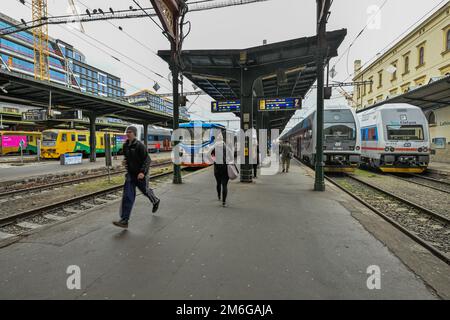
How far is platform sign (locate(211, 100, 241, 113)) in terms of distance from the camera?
9634 mm

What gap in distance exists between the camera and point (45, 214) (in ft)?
17.2

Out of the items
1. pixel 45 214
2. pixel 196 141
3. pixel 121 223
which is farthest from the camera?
pixel 196 141

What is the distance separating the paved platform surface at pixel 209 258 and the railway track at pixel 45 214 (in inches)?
32.6

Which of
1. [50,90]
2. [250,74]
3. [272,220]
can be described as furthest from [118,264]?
[50,90]

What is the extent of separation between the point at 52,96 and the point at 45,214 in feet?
43.1

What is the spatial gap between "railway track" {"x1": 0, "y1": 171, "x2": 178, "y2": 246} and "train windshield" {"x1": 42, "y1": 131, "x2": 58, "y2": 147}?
18735mm

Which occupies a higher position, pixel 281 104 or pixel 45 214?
pixel 281 104

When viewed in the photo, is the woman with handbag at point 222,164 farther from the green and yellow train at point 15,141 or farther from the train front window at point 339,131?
the green and yellow train at point 15,141

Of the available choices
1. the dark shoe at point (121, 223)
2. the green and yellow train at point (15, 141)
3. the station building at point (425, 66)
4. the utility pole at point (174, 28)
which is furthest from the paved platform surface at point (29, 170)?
the station building at point (425, 66)

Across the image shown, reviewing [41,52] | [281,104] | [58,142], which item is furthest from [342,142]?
[41,52]

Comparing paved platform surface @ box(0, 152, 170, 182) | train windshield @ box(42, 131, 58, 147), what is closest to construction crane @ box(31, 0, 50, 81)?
train windshield @ box(42, 131, 58, 147)

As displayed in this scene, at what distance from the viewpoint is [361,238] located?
143 inches

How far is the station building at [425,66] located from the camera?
16656 mm

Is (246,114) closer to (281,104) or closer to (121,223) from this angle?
(281,104)
